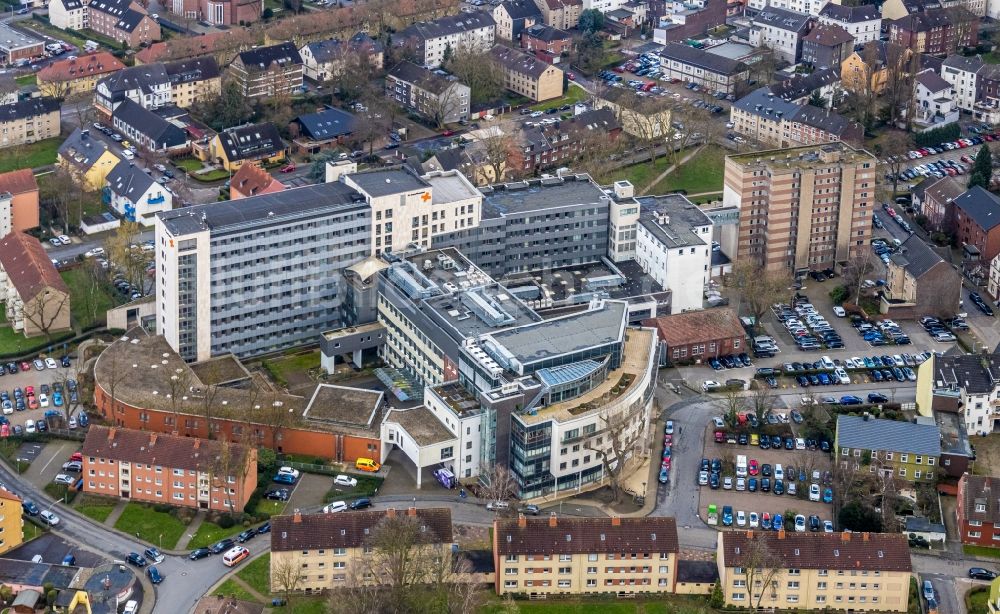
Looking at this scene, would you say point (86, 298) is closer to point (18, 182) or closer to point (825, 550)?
point (18, 182)

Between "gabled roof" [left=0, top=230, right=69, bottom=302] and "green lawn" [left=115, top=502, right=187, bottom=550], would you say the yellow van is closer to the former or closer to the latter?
"green lawn" [left=115, top=502, right=187, bottom=550]

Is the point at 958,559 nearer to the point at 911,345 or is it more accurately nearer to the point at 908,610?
the point at 908,610

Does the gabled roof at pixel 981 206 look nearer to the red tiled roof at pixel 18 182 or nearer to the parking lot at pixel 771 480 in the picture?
the parking lot at pixel 771 480

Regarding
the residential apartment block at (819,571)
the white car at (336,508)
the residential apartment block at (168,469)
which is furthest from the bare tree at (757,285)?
the residential apartment block at (168,469)

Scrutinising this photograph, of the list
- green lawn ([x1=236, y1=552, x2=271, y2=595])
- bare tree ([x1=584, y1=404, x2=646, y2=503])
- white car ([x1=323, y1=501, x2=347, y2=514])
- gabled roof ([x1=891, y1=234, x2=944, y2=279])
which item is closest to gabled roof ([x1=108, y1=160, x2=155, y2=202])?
white car ([x1=323, y1=501, x2=347, y2=514])

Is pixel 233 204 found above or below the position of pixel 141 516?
above

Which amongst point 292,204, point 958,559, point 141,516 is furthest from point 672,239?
point 141,516
